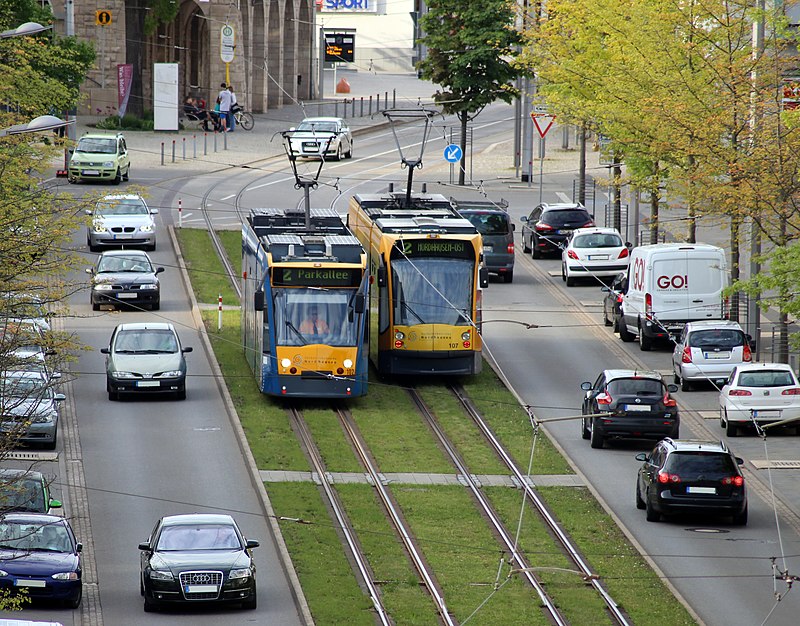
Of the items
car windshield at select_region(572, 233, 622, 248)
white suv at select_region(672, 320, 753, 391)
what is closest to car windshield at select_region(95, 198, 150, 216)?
car windshield at select_region(572, 233, 622, 248)

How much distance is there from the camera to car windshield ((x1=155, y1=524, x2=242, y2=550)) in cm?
2378

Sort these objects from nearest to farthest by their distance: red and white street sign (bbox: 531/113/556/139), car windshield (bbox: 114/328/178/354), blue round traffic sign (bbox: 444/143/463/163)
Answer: car windshield (bbox: 114/328/178/354)
red and white street sign (bbox: 531/113/556/139)
blue round traffic sign (bbox: 444/143/463/163)

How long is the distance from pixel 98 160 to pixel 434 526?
114 ft

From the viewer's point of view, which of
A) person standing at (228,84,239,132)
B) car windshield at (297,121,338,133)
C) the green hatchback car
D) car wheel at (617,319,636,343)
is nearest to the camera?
car wheel at (617,319,636,343)

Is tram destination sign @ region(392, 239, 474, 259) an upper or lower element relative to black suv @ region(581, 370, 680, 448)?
upper

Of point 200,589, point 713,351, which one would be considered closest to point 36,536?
point 200,589

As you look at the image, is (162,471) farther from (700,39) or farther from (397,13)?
(397,13)

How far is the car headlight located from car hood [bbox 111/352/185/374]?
1287cm

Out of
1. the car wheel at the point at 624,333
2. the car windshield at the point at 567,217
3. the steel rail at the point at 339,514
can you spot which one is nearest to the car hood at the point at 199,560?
the steel rail at the point at 339,514

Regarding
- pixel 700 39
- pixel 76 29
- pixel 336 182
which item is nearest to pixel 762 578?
pixel 700 39

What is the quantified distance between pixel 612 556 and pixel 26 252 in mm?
10352

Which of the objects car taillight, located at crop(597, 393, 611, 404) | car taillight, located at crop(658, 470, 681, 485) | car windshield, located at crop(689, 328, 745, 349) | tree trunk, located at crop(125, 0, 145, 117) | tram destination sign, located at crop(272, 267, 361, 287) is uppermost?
tree trunk, located at crop(125, 0, 145, 117)

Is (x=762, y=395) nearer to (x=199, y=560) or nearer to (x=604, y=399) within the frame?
(x=604, y=399)

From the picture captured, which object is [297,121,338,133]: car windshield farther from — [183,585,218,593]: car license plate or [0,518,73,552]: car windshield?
[183,585,218,593]: car license plate
